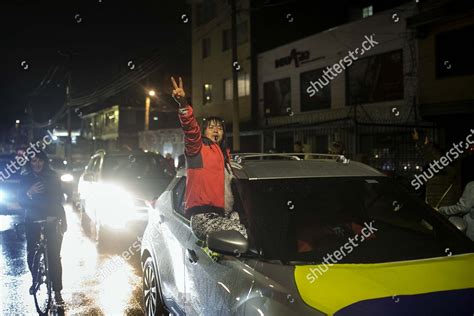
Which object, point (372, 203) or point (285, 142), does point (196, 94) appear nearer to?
point (285, 142)

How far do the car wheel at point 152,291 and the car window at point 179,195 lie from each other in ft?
2.31

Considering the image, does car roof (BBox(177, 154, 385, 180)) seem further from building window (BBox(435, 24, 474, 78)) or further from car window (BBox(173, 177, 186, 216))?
building window (BBox(435, 24, 474, 78))

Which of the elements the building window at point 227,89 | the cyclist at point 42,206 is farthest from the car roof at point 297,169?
the building window at point 227,89

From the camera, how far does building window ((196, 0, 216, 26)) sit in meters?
28.6

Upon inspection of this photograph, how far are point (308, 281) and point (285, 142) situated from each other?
1920 centimetres

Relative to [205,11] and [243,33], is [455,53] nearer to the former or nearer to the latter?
[243,33]

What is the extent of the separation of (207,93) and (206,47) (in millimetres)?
2846

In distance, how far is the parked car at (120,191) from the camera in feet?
29.5

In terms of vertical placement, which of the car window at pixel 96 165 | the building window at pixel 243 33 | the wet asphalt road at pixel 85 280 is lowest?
the wet asphalt road at pixel 85 280

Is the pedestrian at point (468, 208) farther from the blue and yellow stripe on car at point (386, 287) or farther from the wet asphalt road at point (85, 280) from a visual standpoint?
the wet asphalt road at point (85, 280)

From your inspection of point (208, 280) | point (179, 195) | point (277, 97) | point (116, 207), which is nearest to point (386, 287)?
point (208, 280)

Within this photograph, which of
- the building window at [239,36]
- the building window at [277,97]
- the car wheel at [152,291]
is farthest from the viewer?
the building window at [239,36]

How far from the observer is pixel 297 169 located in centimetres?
382

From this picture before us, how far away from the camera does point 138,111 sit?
47875 millimetres
